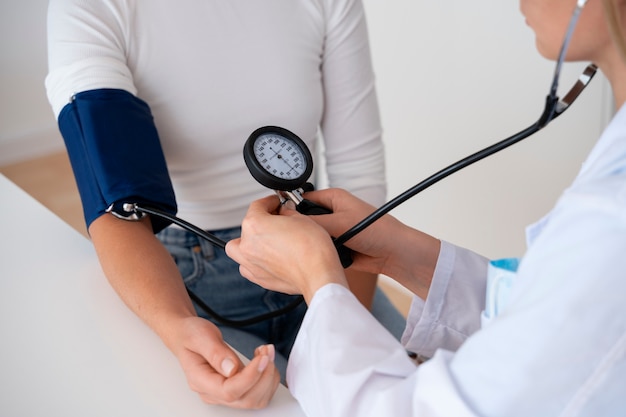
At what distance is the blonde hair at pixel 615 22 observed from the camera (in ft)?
2.28

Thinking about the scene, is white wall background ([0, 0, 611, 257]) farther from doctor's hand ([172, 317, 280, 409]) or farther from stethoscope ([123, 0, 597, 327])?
doctor's hand ([172, 317, 280, 409])

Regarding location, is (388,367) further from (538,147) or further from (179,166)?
(538,147)

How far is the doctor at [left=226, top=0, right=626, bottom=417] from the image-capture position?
644 millimetres

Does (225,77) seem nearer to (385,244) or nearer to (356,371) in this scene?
(385,244)

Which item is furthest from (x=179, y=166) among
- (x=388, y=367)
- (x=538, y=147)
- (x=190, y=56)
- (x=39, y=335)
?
(x=538, y=147)

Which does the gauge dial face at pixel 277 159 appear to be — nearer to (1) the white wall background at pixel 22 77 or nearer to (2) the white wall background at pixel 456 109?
(2) the white wall background at pixel 456 109

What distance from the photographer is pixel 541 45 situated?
83cm

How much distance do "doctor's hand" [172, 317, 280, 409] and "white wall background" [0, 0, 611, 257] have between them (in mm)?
1464

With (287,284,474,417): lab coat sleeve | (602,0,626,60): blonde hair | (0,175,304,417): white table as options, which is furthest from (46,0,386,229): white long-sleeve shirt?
(602,0,626,60): blonde hair

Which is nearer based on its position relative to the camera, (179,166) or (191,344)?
(191,344)

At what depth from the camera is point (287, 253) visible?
2.91 ft

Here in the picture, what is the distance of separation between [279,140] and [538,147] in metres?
1.39

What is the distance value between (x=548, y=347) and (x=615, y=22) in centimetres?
31

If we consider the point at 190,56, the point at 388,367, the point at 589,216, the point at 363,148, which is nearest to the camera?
the point at 589,216
